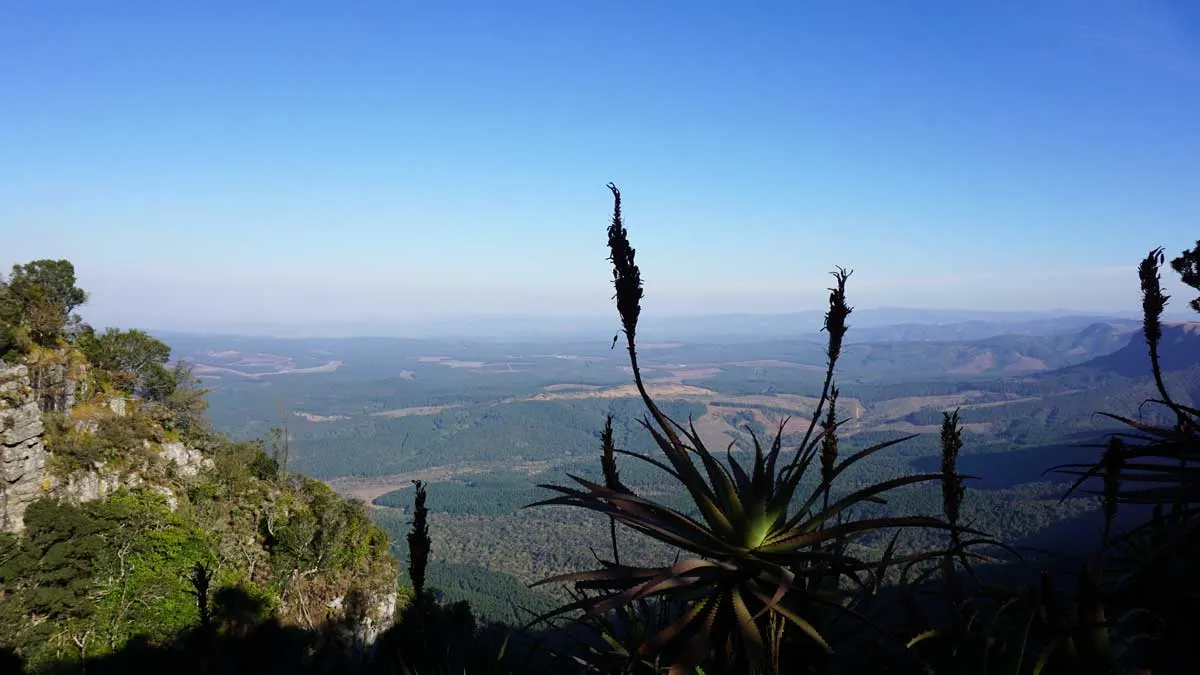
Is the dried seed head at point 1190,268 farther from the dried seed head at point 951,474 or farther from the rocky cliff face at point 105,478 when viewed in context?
the rocky cliff face at point 105,478

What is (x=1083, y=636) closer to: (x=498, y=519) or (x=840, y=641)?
(x=840, y=641)

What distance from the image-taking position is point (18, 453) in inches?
834

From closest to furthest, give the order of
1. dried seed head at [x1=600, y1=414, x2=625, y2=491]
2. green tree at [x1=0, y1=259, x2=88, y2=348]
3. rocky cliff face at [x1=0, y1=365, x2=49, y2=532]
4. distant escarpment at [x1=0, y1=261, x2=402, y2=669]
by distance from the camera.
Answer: dried seed head at [x1=600, y1=414, x2=625, y2=491] → distant escarpment at [x1=0, y1=261, x2=402, y2=669] → rocky cliff face at [x1=0, y1=365, x2=49, y2=532] → green tree at [x1=0, y1=259, x2=88, y2=348]

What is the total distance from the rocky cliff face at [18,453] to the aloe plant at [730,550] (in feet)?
85.0

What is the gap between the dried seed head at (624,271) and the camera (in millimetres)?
3445

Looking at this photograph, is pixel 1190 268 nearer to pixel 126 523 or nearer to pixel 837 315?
pixel 837 315

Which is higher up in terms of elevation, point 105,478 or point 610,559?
point 105,478

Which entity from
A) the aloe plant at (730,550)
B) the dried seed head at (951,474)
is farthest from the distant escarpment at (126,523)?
the dried seed head at (951,474)

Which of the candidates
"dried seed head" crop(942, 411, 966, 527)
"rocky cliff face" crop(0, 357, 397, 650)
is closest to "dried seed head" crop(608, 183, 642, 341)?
"dried seed head" crop(942, 411, 966, 527)

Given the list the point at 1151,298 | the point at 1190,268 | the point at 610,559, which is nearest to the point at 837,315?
the point at 1151,298

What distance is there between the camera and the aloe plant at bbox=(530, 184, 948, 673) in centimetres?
294

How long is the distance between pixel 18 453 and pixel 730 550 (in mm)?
26967

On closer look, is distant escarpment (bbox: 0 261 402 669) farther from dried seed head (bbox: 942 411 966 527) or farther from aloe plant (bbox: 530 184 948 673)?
dried seed head (bbox: 942 411 966 527)

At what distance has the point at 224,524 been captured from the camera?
2734cm
